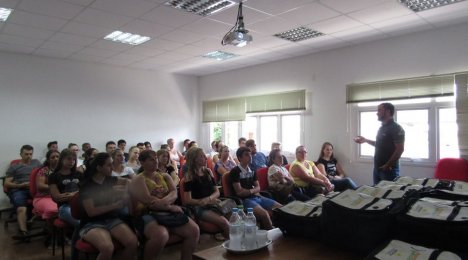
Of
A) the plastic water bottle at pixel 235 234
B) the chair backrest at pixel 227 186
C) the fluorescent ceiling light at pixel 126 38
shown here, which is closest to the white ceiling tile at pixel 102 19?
the fluorescent ceiling light at pixel 126 38

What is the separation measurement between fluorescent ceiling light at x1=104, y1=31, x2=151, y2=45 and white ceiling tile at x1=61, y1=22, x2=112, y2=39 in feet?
0.49

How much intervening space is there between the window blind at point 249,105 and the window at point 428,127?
4.96 ft

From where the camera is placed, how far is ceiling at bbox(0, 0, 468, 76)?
151 inches

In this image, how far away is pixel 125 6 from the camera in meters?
3.79

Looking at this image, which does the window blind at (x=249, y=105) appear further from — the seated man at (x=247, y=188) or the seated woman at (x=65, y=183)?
the seated woman at (x=65, y=183)

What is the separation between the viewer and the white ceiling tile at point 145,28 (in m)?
4.38

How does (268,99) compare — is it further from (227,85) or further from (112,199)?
(112,199)

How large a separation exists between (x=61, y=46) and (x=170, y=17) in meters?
2.52

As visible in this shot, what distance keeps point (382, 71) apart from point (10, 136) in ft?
21.2

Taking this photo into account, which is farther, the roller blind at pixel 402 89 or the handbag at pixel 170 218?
the roller blind at pixel 402 89

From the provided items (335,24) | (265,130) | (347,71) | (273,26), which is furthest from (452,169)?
(265,130)

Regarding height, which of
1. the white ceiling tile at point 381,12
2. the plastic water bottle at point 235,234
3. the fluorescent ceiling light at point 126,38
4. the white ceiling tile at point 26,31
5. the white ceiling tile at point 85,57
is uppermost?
the fluorescent ceiling light at point 126,38

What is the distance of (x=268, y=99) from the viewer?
6824 mm

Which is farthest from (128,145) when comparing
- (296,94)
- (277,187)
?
(277,187)
